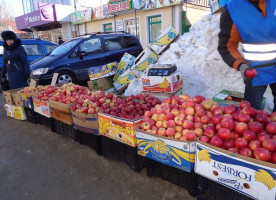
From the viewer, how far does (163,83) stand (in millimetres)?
4242

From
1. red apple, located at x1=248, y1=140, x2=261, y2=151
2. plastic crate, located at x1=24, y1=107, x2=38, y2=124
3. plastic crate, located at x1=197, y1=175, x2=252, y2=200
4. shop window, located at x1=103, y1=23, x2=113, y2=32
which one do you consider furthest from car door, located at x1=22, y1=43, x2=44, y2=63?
red apple, located at x1=248, y1=140, x2=261, y2=151

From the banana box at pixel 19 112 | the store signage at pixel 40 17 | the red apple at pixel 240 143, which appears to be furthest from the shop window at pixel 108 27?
the red apple at pixel 240 143

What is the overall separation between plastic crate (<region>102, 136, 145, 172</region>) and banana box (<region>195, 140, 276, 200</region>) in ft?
3.11

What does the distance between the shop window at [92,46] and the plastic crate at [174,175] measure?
5.35m

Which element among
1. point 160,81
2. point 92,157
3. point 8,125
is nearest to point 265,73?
point 160,81

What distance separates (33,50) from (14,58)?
4000 millimetres

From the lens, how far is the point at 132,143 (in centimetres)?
267

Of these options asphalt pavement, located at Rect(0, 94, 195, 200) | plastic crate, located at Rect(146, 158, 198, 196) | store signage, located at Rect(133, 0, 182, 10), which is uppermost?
store signage, located at Rect(133, 0, 182, 10)

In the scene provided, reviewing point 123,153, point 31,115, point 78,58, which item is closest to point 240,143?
point 123,153

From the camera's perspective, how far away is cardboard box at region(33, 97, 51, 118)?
13.6 feet

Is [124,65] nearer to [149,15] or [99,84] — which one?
[99,84]

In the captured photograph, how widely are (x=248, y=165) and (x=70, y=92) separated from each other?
11.7 feet

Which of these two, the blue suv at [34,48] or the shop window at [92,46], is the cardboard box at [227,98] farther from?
the blue suv at [34,48]

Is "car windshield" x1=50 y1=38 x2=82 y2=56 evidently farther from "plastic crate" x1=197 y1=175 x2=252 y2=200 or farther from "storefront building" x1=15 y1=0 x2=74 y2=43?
"storefront building" x1=15 y1=0 x2=74 y2=43
